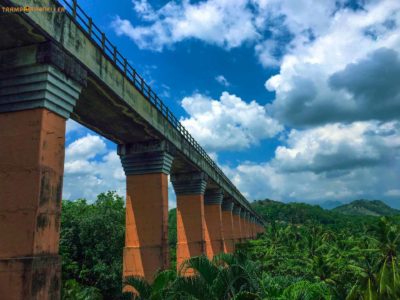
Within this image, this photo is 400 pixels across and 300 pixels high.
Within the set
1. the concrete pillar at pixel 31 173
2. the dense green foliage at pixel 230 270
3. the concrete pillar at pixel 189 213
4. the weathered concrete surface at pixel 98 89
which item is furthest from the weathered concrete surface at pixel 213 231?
the concrete pillar at pixel 31 173

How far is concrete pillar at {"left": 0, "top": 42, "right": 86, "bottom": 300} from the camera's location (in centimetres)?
1095

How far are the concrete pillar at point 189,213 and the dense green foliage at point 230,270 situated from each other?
19.6ft

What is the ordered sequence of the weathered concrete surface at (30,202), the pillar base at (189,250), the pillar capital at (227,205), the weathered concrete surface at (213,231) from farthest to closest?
1. the pillar capital at (227,205)
2. the weathered concrete surface at (213,231)
3. the pillar base at (189,250)
4. the weathered concrete surface at (30,202)

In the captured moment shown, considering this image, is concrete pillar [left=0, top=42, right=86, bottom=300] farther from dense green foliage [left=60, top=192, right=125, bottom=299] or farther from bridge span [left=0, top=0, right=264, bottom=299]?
dense green foliage [left=60, top=192, right=125, bottom=299]

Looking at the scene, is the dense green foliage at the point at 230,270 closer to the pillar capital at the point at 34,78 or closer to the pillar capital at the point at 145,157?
the pillar capital at the point at 34,78

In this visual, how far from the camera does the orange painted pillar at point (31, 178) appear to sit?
10.9 metres

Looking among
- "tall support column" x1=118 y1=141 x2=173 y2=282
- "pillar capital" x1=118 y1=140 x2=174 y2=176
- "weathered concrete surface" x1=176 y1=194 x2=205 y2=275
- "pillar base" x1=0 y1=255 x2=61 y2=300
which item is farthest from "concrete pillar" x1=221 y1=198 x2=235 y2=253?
"pillar base" x1=0 y1=255 x2=61 y2=300

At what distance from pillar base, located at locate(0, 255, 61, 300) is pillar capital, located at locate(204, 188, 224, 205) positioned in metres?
31.9

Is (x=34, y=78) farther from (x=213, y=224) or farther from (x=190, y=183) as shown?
(x=213, y=224)

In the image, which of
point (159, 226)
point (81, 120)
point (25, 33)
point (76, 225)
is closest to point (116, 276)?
point (76, 225)

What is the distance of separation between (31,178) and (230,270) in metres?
6.99

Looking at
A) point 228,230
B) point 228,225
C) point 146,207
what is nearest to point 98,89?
point 146,207

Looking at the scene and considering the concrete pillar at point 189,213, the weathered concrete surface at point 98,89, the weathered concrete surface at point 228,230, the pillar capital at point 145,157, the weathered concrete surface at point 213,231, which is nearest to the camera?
the weathered concrete surface at point 98,89

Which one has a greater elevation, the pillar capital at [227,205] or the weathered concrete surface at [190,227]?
the pillar capital at [227,205]
